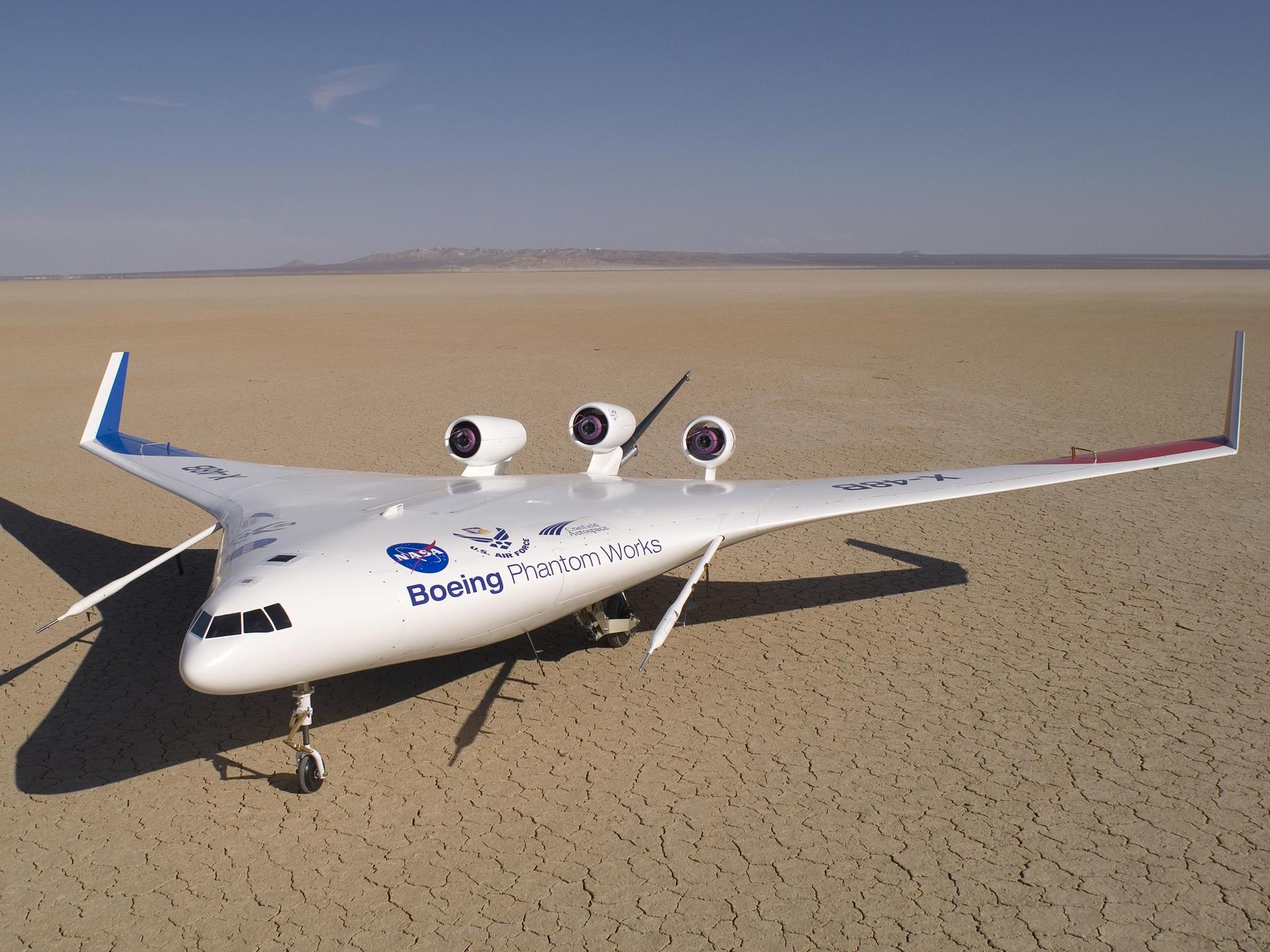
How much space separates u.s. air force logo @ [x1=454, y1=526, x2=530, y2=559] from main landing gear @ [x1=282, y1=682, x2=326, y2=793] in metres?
2.52

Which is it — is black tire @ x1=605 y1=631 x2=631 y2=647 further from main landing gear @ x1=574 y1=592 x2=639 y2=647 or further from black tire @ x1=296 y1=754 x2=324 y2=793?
black tire @ x1=296 y1=754 x2=324 y2=793

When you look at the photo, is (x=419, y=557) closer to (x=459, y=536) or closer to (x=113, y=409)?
(x=459, y=536)

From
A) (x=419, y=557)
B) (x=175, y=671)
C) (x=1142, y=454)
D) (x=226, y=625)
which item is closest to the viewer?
(x=226, y=625)

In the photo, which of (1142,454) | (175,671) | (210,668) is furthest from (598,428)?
(1142,454)

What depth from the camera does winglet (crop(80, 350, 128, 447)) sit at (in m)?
17.9

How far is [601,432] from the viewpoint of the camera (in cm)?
1588

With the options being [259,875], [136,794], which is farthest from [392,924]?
[136,794]

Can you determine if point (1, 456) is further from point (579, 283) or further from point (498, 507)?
point (579, 283)

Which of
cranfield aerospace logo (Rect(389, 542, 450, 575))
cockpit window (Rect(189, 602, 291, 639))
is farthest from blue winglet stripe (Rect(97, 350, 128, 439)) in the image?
cockpit window (Rect(189, 602, 291, 639))

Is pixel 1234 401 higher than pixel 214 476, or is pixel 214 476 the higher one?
pixel 1234 401

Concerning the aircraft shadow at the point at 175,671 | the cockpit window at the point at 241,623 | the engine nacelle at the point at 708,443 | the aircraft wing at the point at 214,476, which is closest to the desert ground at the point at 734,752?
the aircraft shadow at the point at 175,671

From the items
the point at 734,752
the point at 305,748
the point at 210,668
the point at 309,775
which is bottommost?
the point at 734,752

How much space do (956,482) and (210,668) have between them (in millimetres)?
10959

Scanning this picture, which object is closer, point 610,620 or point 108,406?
point 610,620
